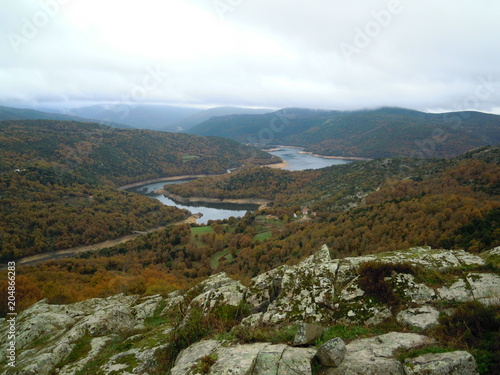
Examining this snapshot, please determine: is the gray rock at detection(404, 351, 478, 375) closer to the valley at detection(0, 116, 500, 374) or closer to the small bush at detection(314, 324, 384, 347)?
the small bush at detection(314, 324, 384, 347)

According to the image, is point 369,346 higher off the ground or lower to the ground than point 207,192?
higher

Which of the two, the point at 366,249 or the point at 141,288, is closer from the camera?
the point at 141,288

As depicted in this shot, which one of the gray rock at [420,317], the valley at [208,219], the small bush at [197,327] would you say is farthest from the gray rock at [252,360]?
the gray rock at [420,317]

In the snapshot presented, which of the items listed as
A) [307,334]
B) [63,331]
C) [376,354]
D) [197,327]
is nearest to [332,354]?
[376,354]

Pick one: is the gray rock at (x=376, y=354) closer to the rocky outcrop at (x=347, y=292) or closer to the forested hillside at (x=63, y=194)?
the rocky outcrop at (x=347, y=292)

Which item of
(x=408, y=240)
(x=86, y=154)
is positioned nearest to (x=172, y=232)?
(x=408, y=240)

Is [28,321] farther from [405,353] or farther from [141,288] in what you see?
[405,353]

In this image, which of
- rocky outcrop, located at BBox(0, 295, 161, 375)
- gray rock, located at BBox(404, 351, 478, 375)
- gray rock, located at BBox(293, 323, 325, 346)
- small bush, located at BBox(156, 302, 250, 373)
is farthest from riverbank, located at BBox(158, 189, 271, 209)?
gray rock, located at BBox(404, 351, 478, 375)
